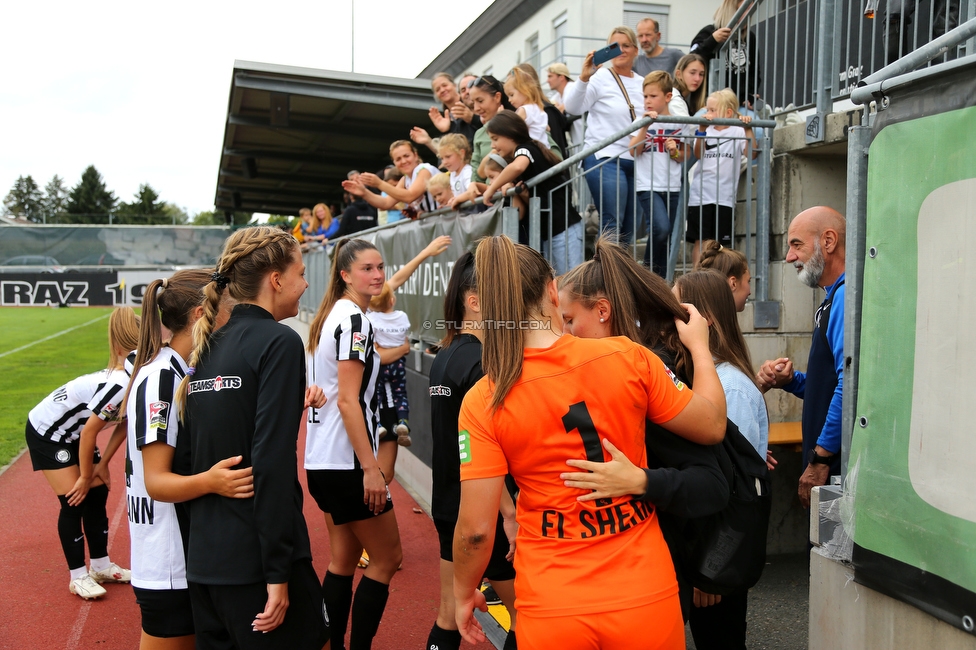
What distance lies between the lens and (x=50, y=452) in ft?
16.5

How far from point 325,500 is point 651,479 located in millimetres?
2266

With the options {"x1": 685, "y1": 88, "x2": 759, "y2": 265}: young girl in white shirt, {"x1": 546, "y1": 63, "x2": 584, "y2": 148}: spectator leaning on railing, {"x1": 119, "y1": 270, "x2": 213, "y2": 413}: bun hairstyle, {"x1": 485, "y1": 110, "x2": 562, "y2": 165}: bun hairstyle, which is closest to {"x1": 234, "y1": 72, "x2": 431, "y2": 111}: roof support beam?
{"x1": 546, "y1": 63, "x2": 584, "y2": 148}: spectator leaning on railing

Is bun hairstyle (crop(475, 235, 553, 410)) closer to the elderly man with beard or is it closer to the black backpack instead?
the black backpack

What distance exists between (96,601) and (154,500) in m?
3.00

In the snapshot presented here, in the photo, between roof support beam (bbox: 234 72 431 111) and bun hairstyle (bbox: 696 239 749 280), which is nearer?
bun hairstyle (bbox: 696 239 749 280)

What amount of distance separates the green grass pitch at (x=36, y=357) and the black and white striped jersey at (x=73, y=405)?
5.26 meters

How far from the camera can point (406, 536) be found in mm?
6320

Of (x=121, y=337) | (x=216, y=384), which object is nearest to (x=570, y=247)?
(x=121, y=337)

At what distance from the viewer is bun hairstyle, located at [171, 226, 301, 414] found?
270 cm

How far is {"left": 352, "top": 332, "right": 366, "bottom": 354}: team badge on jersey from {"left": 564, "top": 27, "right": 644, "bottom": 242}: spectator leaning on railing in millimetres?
2570

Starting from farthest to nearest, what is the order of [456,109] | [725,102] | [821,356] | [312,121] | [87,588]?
1. [312,121]
2. [456,109]
3. [725,102]
4. [87,588]
5. [821,356]

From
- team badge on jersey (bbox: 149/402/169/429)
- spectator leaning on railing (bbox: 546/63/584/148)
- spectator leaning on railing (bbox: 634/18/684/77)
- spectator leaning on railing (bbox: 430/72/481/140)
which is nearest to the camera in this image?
team badge on jersey (bbox: 149/402/169/429)

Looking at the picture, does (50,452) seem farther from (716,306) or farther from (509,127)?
(716,306)

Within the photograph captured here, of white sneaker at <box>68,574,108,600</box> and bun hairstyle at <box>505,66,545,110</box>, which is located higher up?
bun hairstyle at <box>505,66,545,110</box>
